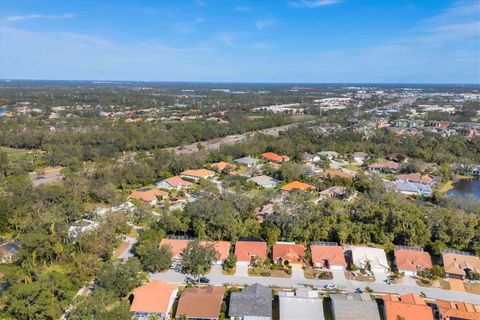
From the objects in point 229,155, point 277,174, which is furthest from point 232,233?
point 229,155

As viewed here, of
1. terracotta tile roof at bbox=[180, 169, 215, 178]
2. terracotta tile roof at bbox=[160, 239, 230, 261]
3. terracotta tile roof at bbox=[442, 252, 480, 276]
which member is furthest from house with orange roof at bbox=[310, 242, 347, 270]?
terracotta tile roof at bbox=[180, 169, 215, 178]

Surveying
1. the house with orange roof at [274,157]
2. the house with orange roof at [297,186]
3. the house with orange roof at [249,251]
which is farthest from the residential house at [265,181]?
the house with orange roof at [249,251]

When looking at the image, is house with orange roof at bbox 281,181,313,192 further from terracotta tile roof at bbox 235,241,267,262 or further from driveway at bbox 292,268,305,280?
driveway at bbox 292,268,305,280

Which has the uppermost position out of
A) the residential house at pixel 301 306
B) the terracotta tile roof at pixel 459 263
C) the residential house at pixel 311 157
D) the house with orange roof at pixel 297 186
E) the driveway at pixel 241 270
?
the residential house at pixel 311 157

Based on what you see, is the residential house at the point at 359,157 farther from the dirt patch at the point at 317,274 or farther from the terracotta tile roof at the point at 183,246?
the terracotta tile roof at the point at 183,246

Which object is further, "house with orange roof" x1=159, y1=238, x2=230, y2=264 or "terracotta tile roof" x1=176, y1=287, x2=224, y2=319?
"house with orange roof" x1=159, y1=238, x2=230, y2=264

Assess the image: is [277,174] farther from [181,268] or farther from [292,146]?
[181,268]

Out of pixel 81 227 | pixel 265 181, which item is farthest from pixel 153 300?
pixel 265 181
